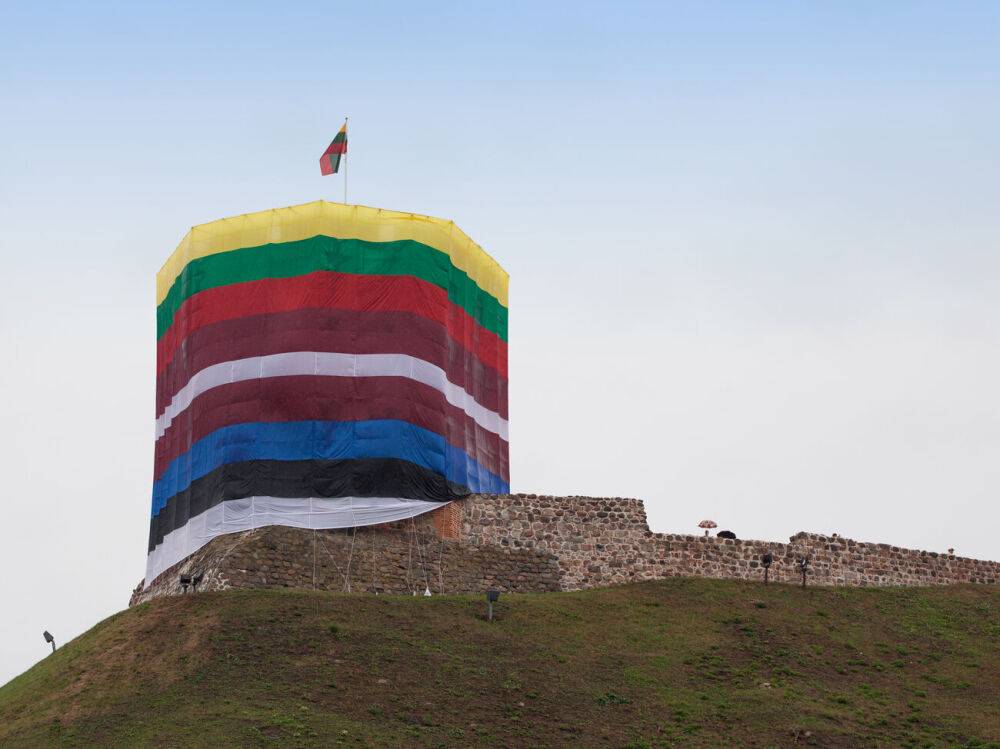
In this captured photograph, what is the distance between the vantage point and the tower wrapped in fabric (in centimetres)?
5631

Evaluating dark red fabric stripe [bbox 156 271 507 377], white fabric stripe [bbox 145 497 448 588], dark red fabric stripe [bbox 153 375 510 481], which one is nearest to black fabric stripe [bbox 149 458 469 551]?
white fabric stripe [bbox 145 497 448 588]

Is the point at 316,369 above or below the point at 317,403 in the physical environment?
above

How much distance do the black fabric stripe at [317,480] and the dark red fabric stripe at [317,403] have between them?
147 centimetres

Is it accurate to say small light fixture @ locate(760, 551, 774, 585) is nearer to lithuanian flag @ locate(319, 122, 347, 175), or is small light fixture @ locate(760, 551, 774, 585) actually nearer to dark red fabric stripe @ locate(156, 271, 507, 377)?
dark red fabric stripe @ locate(156, 271, 507, 377)

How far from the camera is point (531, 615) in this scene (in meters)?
52.9

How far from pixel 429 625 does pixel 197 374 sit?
1326 cm

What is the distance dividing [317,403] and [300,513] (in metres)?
3.61

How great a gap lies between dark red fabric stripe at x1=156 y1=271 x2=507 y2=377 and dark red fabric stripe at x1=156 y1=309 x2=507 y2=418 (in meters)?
0.24

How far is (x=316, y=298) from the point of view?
57844 mm

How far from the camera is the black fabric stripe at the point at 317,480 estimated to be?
56.0 metres

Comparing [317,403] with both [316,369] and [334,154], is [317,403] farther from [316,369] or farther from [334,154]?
[334,154]

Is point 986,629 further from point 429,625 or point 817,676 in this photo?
point 429,625

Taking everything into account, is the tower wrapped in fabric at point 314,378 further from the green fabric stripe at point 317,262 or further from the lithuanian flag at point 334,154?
the lithuanian flag at point 334,154

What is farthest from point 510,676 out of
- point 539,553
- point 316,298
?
point 316,298
